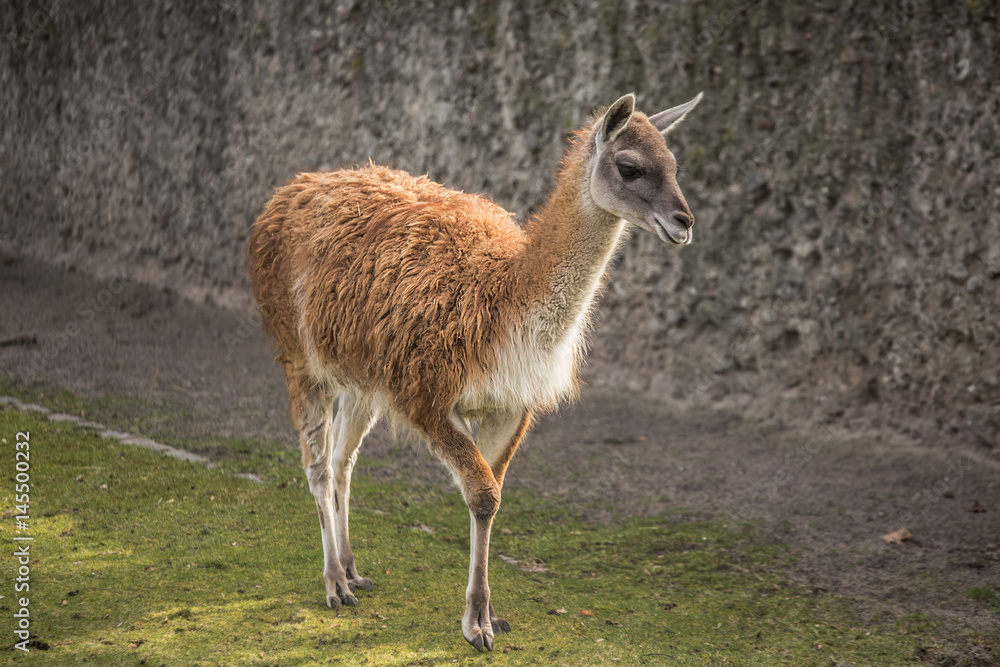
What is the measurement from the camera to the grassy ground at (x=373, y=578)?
3.54m

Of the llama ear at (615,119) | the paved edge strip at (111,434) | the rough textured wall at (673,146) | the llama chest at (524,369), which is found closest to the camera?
the llama ear at (615,119)

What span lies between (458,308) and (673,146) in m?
4.10

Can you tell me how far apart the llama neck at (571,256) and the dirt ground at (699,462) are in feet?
3.04

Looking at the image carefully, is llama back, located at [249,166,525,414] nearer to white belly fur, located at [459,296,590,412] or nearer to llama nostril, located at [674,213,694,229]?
white belly fur, located at [459,296,590,412]

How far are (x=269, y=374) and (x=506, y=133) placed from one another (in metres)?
2.87

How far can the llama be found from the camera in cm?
365

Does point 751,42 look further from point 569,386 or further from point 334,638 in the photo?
point 334,638

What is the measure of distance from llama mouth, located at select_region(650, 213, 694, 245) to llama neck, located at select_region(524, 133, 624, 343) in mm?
191

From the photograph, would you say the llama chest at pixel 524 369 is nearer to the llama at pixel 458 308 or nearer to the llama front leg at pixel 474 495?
the llama at pixel 458 308

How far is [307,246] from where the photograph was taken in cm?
435

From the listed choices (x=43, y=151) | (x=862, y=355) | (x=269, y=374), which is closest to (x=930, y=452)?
(x=862, y=355)

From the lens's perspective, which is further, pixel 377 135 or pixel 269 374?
pixel 377 135

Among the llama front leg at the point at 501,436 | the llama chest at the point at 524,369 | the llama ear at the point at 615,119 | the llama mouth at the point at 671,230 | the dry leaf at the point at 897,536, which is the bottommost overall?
the dry leaf at the point at 897,536

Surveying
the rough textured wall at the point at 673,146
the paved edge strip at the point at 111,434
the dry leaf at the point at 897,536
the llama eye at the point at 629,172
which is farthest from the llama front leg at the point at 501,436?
the rough textured wall at the point at 673,146
